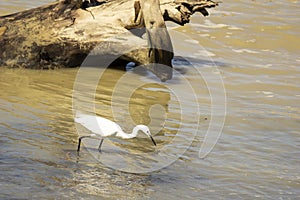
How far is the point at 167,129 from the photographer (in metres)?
7.23

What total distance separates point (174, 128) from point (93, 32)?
237 centimetres

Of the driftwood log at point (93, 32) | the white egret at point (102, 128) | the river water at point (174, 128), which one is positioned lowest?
the river water at point (174, 128)

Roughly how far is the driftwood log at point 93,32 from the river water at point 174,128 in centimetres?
29

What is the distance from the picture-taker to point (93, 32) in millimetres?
8891

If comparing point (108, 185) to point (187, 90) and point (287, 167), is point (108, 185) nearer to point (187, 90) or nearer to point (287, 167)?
point (287, 167)

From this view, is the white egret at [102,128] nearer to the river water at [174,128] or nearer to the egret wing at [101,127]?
the egret wing at [101,127]

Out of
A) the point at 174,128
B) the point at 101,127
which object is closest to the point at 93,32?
the point at 174,128

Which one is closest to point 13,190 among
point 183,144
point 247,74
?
point 183,144

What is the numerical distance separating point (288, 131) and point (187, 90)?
1910 mm

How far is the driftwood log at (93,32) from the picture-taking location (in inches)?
348

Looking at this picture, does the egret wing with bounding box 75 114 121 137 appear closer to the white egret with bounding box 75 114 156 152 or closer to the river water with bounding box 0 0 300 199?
the white egret with bounding box 75 114 156 152

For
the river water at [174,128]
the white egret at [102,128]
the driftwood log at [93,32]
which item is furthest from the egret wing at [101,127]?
the driftwood log at [93,32]

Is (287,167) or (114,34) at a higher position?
(114,34)

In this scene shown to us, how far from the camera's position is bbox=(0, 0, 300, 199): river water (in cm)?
546
